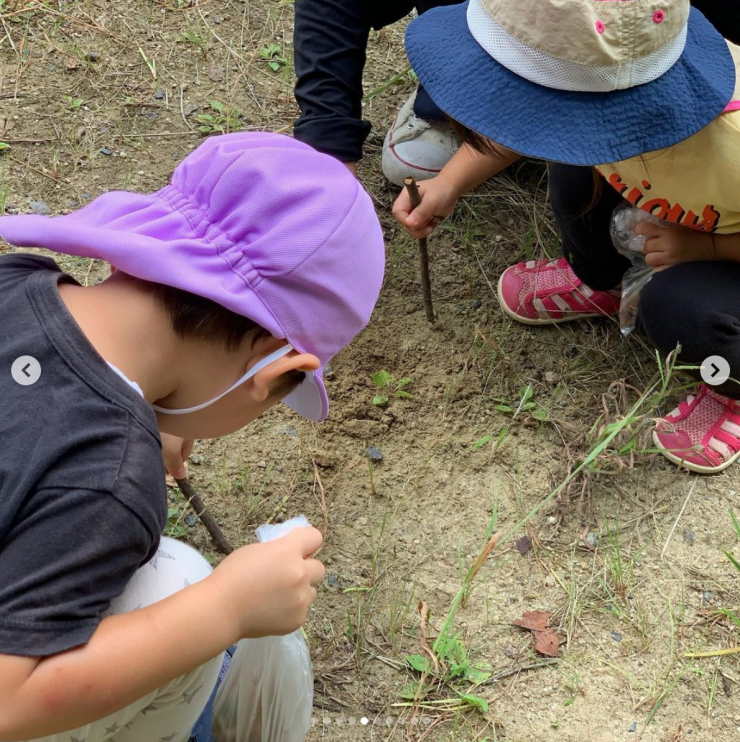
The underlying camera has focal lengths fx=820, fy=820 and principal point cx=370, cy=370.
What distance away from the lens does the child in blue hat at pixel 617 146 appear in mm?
1202

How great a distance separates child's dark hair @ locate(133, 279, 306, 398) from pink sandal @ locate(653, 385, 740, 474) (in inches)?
40.3

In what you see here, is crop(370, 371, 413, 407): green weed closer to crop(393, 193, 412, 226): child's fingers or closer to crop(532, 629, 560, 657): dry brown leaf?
crop(393, 193, 412, 226): child's fingers

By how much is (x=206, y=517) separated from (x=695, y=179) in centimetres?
109

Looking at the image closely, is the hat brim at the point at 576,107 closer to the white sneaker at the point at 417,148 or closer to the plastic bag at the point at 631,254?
the plastic bag at the point at 631,254

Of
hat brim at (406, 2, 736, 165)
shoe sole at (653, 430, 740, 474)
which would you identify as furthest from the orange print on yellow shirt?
shoe sole at (653, 430, 740, 474)

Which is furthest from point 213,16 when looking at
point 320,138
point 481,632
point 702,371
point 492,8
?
point 481,632

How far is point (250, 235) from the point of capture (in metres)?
0.96

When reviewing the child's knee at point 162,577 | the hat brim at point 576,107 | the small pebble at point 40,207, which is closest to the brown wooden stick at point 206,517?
the child's knee at point 162,577

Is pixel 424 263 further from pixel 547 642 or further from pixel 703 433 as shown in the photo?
pixel 547 642

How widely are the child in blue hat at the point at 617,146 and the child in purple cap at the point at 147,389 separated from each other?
0.38m

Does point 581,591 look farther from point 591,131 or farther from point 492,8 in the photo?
point 492,8

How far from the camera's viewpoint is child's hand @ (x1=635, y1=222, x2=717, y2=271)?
1673 mm

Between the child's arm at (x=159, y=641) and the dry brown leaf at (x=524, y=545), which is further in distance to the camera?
the dry brown leaf at (x=524, y=545)

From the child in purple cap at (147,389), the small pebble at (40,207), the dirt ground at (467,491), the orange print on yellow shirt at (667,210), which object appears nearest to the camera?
the child in purple cap at (147,389)
